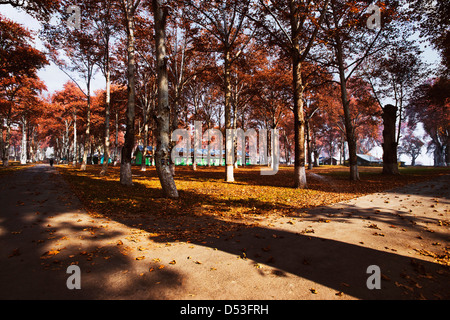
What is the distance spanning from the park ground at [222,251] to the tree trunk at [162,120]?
1636 mm

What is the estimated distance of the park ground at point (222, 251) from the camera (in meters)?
2.50

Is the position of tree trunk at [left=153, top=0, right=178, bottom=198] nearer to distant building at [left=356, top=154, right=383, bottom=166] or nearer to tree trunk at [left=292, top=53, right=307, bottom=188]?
tree trunk at [left=292, top=53, right=307, bottom=188]

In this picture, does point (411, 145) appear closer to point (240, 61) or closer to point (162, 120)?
point (240, 61)

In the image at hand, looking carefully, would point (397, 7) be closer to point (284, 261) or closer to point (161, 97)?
point (161, 97)

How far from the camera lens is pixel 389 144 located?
17812 millimetres

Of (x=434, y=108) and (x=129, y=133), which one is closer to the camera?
(x=129, y=133)

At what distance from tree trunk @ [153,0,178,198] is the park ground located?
164 cm

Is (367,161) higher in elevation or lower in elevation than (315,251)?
higher

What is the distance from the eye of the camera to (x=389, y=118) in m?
18.5

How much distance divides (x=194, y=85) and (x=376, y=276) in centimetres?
2704

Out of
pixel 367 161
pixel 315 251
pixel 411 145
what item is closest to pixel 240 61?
pixel 315 251

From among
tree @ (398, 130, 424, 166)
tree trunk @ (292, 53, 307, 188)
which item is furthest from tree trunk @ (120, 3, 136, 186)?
tree @ (398, 130, 424, 166)

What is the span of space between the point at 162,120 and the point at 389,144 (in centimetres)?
1960

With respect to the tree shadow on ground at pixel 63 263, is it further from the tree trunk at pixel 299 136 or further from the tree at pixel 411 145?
the tree at pixel 411 145
